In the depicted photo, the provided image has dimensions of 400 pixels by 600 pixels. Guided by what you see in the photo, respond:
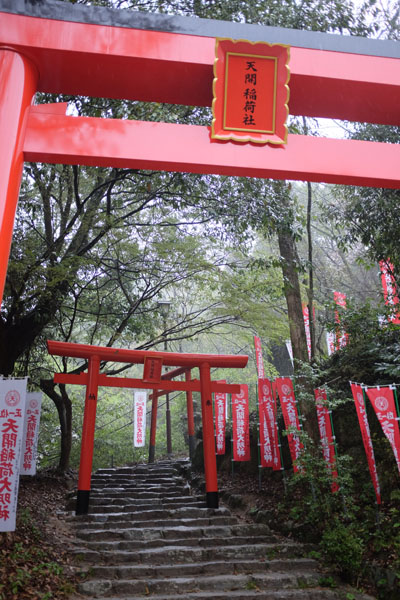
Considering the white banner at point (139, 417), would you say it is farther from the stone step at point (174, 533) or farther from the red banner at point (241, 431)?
the stone step at point (174, 533)

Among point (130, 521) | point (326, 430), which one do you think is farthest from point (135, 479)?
point (326, 430)

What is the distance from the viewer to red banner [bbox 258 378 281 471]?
30.9ft

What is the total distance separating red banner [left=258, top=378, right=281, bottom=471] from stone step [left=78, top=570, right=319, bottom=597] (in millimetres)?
3048

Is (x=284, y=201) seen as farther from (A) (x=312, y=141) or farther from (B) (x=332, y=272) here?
(B) (x=332, y=272)

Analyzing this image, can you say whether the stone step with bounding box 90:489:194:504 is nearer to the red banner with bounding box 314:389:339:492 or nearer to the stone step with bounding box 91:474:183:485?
the stone step with bounding box 91:474:183:485

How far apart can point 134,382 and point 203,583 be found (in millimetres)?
4578

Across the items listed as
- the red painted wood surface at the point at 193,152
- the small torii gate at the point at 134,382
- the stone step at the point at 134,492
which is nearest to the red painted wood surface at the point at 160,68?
the red painted wood surface at the point at 193,152

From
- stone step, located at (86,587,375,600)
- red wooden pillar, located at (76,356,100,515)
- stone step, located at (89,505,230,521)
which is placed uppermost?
red wooden pillar, located at (76,356,100,515)


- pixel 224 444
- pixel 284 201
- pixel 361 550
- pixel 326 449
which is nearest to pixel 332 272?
pixel 224 444

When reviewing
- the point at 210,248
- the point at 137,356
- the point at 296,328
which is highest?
the point at 210,248

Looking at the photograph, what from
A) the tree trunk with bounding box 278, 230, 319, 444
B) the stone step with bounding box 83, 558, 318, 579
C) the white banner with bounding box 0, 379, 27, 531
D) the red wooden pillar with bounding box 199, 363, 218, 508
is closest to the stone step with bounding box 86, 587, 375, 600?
the stone step with bounding box 83, 558, 318, 579

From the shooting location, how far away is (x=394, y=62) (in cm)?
411

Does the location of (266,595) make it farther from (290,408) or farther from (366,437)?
(290,408)

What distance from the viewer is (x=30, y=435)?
9031 millimetres
